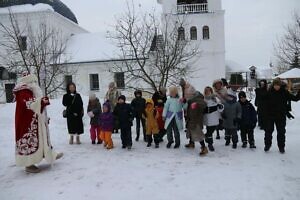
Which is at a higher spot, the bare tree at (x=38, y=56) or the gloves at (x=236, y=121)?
the bare tree at (x=38, y=56)

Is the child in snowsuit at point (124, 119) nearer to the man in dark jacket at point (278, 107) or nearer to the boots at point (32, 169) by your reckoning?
the boots at point (32, 169)

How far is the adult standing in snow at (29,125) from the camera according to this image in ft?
23.5

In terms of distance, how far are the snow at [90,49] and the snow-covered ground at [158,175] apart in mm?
28208

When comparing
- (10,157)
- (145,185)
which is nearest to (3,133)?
(10,157)

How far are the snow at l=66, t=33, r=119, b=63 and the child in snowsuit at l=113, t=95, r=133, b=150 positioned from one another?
88.7 ft

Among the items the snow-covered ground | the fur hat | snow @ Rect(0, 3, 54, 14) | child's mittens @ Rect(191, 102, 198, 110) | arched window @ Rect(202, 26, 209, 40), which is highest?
snow @ Rect(0, 3, 54, 14)

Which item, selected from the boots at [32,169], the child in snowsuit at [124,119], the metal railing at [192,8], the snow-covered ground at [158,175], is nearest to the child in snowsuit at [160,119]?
the snow-covered ground at [158,175]

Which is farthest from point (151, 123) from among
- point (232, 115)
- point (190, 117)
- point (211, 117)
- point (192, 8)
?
point (192, 8)

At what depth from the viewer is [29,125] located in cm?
723

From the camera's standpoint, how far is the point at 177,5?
112 feet

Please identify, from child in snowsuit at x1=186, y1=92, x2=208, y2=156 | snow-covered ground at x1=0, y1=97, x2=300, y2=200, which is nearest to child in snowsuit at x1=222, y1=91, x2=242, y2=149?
snow-covered ground at x1=0, y1=97, x2=300, y2=200

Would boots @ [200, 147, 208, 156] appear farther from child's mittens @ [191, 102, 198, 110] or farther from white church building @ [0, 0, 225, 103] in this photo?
white church building @ [0, 0, 225, 103]

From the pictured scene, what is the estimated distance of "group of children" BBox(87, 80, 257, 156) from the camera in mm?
8805

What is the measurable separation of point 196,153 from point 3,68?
31226mm
